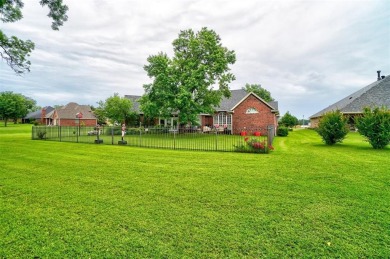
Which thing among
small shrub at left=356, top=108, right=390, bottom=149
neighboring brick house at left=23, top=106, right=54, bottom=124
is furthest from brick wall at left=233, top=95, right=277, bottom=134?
neighboring brick house at left=23, top=106, right=54, bottom=124

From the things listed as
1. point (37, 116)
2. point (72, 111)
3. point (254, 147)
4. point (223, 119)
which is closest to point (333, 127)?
point (254, 147)

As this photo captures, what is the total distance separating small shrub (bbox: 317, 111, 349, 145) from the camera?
1388 cm

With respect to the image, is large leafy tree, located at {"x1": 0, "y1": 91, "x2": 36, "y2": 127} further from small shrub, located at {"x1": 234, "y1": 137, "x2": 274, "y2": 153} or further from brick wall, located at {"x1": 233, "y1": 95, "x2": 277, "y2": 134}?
small shrub, located at {"x1": 234, "y1": 137, "x2": 274, "y2": 153}

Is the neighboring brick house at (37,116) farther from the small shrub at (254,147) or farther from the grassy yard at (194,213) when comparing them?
the small shrub at (254,147)

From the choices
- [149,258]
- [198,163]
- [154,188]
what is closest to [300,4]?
[198,163]

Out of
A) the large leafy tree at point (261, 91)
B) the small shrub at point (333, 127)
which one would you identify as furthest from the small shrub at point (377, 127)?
the large leafy tree at point (261, 91)

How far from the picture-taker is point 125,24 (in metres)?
16.4

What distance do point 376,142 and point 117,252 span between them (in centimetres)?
1575

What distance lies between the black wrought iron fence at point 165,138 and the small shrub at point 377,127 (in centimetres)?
576

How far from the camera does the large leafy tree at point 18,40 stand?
12338 millimetres

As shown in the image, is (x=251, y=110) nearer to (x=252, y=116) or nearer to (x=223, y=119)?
(x=252, y=116)

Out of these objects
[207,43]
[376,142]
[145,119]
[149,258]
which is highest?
[207,43]

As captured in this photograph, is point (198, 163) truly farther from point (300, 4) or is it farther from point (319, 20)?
point (319, 20)

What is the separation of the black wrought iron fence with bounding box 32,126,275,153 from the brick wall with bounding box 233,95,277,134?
3.18m
